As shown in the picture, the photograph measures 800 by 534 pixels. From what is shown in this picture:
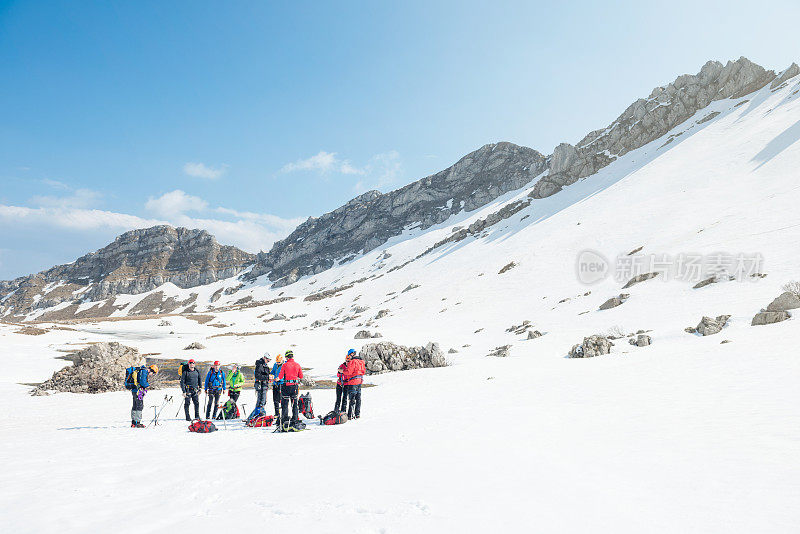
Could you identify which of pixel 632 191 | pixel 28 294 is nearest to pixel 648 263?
Result: pixel 632 191

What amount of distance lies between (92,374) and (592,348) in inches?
1054

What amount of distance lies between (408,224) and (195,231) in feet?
387

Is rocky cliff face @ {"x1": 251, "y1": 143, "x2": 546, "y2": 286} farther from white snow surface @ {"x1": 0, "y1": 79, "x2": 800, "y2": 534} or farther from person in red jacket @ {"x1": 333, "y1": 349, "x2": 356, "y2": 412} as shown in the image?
person in red jacket @ {"x1": 333, "y1": 349, "x2": 356, "y2": 412}

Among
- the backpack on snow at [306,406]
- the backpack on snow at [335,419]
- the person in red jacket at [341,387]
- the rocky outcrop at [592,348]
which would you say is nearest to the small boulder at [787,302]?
the rocky outcrop at [592,348]

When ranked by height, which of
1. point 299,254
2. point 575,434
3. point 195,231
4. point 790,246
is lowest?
point 575,434

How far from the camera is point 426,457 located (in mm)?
7195

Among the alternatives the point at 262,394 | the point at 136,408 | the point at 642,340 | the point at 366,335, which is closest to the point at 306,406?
the point at 262,394

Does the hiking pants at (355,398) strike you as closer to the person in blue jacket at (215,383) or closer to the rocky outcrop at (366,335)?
the person in blue jacket at (215,383)

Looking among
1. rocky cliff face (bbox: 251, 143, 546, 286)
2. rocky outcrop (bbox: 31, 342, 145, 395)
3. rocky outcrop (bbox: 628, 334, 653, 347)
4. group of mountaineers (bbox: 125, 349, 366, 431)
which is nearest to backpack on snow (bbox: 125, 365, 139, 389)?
group of mountaineers (bbox: 125, 349, 366, 431)

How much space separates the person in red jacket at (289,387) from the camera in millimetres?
11719

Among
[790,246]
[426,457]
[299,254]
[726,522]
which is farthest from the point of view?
[299,254]

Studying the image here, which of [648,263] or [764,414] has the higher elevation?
[648,263]

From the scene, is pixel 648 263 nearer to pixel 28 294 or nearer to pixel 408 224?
pixel 408 224

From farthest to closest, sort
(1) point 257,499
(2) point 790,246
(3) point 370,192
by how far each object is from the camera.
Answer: (3) point 370,192 → (2) point 790,246 → (1) point 257,499
